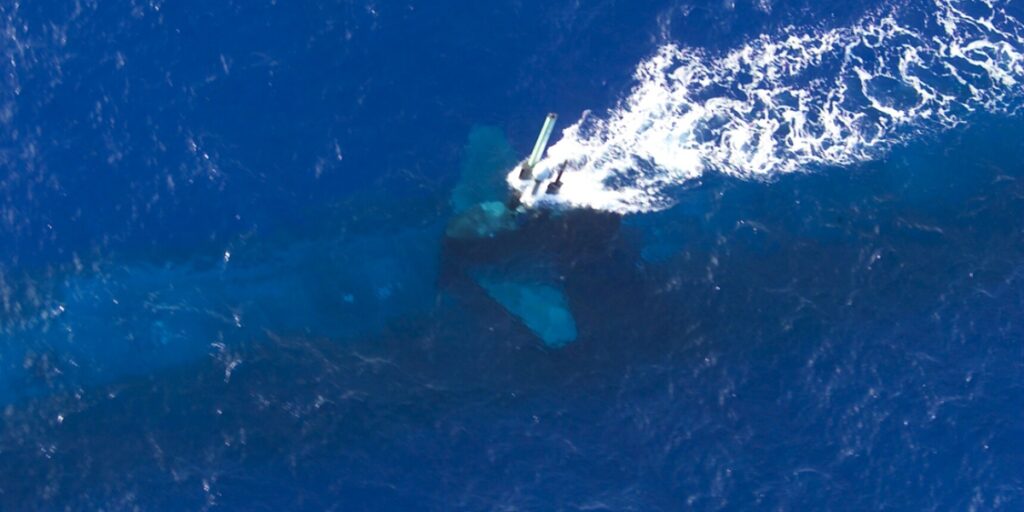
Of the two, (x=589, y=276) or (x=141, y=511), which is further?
(x=589, y=276)

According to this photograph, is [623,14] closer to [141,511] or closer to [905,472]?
[905,472]

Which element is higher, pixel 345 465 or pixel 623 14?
pixel 623 14

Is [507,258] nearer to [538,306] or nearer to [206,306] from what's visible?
[538,306]

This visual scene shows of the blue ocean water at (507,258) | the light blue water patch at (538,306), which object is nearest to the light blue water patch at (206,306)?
the blue ocean water at (507,258)

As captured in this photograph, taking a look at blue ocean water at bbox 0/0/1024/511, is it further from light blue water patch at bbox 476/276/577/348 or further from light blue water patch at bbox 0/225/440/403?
light blue water patch at bbox 476/276/577/348

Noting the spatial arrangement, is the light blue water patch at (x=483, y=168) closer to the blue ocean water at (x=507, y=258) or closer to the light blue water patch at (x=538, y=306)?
the blue ocean water at (x=507, y=258)

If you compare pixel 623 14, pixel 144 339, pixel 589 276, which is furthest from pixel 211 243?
pixel 623 14
